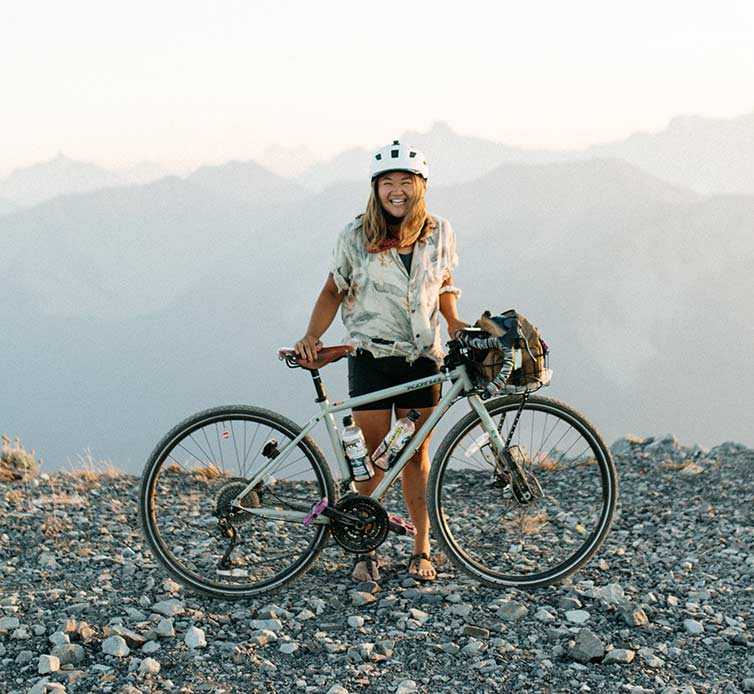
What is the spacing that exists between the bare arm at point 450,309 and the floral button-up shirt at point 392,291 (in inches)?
4.6

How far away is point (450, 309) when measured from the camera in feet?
17.4

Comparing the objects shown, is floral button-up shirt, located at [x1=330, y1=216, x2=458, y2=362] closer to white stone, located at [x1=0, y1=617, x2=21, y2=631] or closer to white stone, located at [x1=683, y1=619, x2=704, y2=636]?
white stone, located at [x1=683, y1=619, x2=704, y2=636]

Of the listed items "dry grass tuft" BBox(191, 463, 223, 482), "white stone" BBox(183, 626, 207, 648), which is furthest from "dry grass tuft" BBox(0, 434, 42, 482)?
"white stone" BBox(183, 626, 207, 648)

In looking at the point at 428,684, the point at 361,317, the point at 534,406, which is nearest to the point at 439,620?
the point at 428,684

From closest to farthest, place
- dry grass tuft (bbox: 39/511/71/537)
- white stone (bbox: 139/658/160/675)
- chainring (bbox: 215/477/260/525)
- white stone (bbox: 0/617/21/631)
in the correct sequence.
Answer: white stone (bbox: 139/658/160/675) < white stone (bbox: 0/617/21/631) < chainring (bbox: 215/477/260/525) < dry grass tuft (bbox: 39/511/71/537)

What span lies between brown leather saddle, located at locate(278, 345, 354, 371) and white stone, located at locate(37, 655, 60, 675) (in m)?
1.95

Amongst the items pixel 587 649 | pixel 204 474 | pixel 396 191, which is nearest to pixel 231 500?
pixel 396 191

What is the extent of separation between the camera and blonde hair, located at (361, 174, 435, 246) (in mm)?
4926

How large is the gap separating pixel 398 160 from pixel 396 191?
18 centimetres

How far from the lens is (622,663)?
452 cm

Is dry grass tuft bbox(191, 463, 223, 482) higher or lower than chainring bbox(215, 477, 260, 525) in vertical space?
lower

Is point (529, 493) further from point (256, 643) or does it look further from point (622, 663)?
point (256, 643)

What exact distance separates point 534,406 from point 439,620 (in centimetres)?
135

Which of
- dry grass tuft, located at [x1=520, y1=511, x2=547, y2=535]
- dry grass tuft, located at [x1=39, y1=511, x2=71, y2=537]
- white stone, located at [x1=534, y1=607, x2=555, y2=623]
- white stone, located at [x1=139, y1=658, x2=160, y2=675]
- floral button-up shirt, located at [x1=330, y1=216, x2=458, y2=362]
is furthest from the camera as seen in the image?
dry grass tuft, located at [x1=39, y1=511, x2=71, y2=537]
